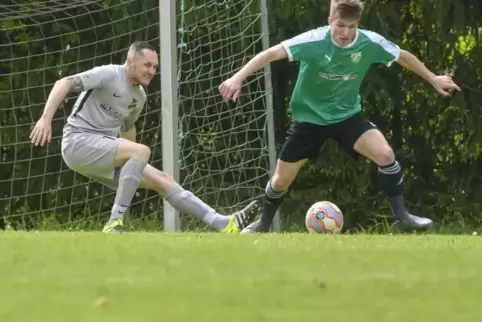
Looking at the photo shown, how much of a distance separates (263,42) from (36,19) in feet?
7.75

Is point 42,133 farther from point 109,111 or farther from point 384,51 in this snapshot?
point 384,51

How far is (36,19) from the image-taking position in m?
9.80

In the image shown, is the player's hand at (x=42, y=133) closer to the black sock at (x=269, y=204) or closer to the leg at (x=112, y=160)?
the leg at (x=112, y=160)

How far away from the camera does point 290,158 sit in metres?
6.98

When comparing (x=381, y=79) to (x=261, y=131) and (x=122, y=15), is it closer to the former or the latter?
(x=261, y=131)

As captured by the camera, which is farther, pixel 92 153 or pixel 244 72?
pixel 92 153

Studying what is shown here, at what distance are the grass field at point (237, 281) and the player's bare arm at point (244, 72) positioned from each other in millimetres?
1073

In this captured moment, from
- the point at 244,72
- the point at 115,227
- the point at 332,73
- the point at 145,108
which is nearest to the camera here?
the point at 244,72

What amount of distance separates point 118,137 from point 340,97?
1.50 metres

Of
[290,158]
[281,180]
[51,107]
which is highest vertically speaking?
[51,107]

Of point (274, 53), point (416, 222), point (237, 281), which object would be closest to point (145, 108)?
point (274, 53)

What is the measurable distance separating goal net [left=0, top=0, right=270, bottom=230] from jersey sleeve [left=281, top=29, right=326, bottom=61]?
2100 millimetres

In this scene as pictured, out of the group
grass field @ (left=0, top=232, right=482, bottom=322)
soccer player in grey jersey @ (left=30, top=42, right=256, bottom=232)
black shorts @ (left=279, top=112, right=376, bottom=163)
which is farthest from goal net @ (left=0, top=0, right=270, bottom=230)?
grass field @ (left=0, top=232, right=482, bottom=322)

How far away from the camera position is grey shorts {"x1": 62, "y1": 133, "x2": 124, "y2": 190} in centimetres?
696
